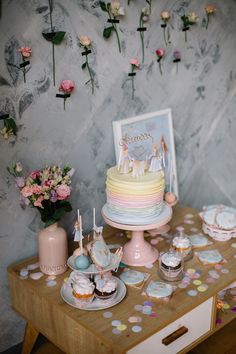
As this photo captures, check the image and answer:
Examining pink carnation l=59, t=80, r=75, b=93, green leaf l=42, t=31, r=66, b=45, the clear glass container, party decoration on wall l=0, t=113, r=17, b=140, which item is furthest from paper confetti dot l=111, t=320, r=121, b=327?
green leaf l=42, t=31, r=66, b=45

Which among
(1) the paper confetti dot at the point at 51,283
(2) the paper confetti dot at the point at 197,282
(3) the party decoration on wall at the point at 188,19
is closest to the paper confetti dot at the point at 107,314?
(1) the paper confetti dot at the point at 51,283

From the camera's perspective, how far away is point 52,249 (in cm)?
181

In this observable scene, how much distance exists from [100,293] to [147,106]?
0.91 m

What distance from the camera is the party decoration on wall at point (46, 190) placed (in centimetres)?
173

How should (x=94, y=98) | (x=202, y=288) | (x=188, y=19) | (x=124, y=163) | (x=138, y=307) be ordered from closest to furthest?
1. (x=138, y=307)
2. (x=202, y=288)
3. (x=124, y=163)
4. (x=94, y=98)
5. (x=188, y=19)

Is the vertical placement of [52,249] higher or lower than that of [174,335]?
higher

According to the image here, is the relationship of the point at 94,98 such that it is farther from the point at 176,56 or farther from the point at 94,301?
the point at 94,301

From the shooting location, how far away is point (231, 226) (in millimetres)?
2080

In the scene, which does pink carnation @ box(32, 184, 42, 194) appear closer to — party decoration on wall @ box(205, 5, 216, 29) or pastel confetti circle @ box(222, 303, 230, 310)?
pastel confetti circle @ box(222, 303, 230, 310)

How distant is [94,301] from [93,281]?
0.06 m

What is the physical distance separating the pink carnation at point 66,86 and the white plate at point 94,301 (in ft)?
2.31

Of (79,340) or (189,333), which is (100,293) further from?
(189,333)

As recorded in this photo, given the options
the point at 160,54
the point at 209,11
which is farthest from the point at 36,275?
the point at 209,11

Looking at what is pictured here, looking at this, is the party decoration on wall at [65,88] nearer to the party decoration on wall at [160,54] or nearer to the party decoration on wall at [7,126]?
the party decoration on wall at [7,126]
